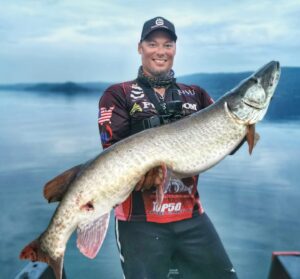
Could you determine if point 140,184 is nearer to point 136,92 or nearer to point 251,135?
point 251,135

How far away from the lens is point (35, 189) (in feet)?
35.7

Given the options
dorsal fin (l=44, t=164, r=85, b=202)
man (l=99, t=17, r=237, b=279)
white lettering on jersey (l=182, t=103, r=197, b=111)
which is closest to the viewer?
dorsal fin (l=44, t=164, r=85, b=202)

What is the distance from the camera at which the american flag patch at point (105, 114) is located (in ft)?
11.2

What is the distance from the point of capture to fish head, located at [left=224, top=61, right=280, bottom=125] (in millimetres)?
2932

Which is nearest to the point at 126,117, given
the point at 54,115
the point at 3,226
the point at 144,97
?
the point at 144,97

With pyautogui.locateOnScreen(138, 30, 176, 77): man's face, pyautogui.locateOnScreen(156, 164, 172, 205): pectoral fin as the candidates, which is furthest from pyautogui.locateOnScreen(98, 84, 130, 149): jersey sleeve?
pyautogui.locateOnScreen(156, 164, 172, 205): pectoral fin

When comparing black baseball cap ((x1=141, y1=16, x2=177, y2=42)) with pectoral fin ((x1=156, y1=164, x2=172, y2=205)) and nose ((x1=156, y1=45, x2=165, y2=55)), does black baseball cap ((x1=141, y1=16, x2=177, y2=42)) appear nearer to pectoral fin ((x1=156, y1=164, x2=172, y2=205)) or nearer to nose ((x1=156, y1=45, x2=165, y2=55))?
nose ((x1=156, y1=45, x2=165, y2=55))

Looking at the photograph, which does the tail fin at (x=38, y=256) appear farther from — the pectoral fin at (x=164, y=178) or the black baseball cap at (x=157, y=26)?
the black baseball cap at (x=157, y=26)

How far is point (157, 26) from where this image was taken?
3.79 meters

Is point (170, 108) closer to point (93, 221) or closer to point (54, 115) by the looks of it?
point (93, 221)

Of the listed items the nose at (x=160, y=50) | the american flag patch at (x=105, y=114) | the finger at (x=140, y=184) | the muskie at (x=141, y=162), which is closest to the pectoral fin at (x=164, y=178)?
the muskie at (x=141, y=162)

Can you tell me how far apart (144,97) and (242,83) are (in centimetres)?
97

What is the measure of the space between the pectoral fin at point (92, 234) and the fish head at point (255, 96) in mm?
1251

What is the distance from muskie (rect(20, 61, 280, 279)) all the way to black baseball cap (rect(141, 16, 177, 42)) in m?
1.13
